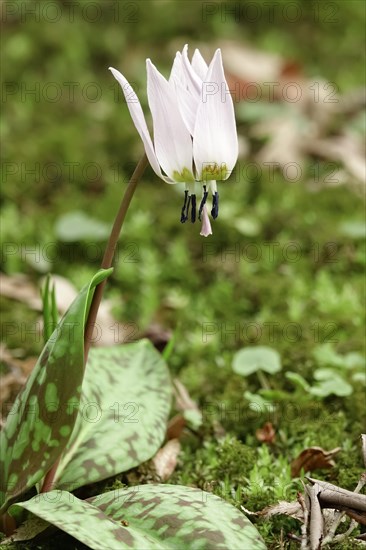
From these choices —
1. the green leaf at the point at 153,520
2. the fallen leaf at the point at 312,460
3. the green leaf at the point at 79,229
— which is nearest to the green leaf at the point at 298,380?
the fallen leaf at the point at 312,460

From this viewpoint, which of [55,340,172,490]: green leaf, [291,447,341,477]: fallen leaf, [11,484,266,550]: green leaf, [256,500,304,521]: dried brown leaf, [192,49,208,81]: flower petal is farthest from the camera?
[291,447,341,477]: fallen leaf

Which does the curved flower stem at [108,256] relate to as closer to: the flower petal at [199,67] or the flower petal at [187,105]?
the flower petal at [187,105]

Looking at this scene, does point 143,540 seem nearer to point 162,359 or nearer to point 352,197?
point 162,359

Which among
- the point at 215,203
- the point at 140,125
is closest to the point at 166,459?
the point at 215,203

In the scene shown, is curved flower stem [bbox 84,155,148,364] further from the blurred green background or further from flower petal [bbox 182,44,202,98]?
the blurred green background

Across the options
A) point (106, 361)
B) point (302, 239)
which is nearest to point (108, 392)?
point (106, 361)

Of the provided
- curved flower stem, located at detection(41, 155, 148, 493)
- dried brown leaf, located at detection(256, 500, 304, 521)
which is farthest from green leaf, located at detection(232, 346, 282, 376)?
curved flower stem, located at detection(41, 155, 148, 493)

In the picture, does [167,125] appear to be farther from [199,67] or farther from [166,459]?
[166,459]
